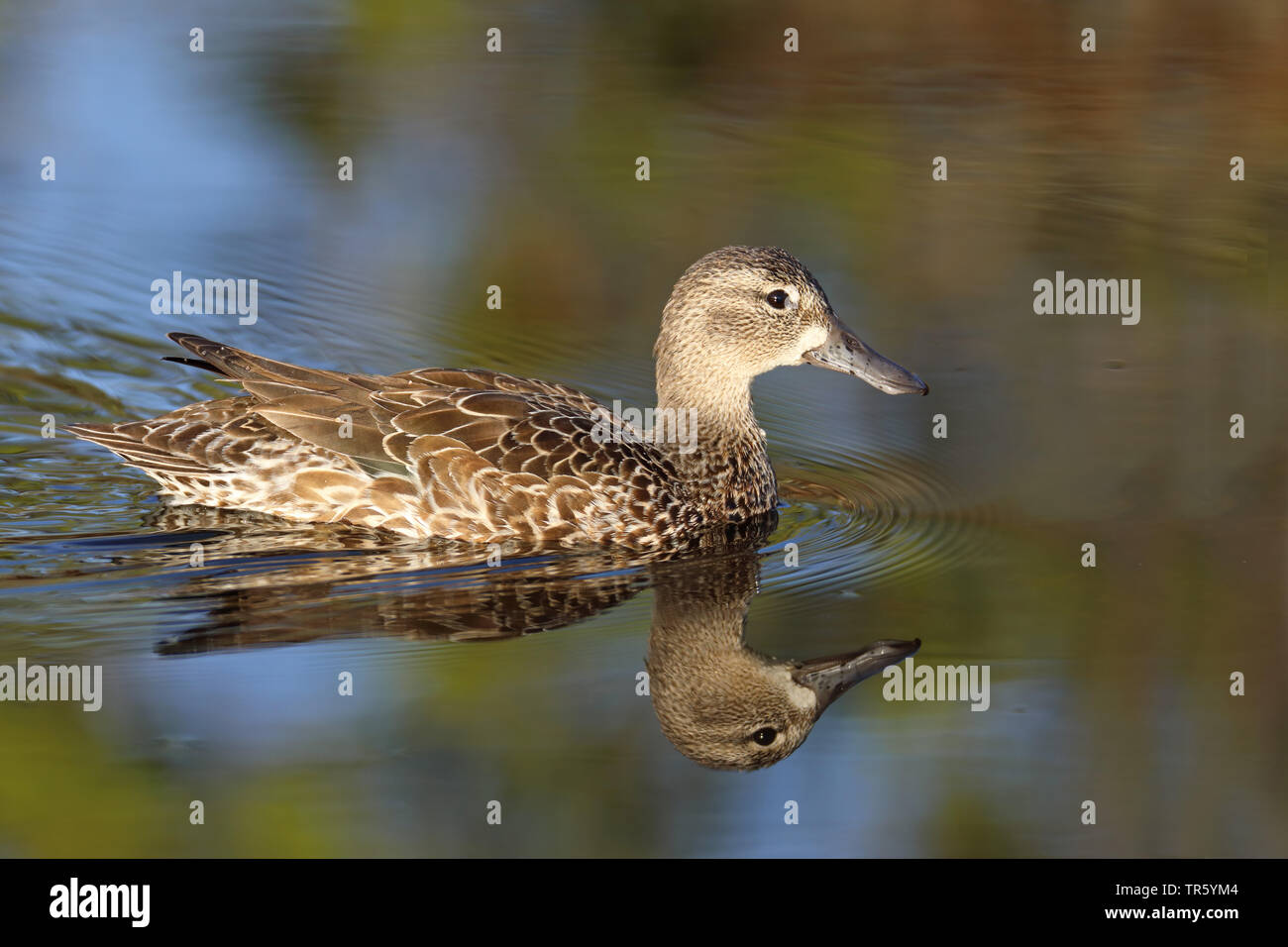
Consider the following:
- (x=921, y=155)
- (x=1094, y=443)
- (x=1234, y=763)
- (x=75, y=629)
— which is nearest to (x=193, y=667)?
(x=75, y=629)

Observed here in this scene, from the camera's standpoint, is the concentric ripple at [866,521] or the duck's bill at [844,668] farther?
the concentric ripple at [866,521]

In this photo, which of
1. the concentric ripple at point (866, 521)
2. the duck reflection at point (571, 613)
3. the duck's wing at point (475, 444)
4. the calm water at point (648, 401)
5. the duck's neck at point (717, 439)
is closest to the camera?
the calm water at point (648, 401)

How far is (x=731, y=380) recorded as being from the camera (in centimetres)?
980

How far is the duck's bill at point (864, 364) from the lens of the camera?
962 centimetres

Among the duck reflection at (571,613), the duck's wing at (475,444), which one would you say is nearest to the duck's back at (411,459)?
the duck's wing at (475,444)

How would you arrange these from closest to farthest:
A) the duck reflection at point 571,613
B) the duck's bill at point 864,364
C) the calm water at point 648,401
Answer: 1. the calm water at point 648,401
2. the duck reflection at point 571,613
3. the duck's bill at point 864,364

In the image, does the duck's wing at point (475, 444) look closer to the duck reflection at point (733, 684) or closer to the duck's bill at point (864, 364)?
the duck reflection at point (733, 684)

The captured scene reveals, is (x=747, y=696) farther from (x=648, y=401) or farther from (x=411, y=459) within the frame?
(x=648, y=401)

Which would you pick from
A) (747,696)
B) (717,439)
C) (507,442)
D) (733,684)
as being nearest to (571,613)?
(733,684)

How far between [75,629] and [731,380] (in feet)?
12.4

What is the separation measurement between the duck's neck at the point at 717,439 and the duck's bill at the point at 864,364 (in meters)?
0.54

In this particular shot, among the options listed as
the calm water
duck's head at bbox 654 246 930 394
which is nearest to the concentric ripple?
the calm water

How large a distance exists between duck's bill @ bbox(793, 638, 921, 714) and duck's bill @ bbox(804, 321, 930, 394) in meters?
2.11

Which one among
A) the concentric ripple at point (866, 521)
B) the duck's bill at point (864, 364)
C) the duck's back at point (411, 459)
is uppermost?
the duck's bill at point (864, 364)
